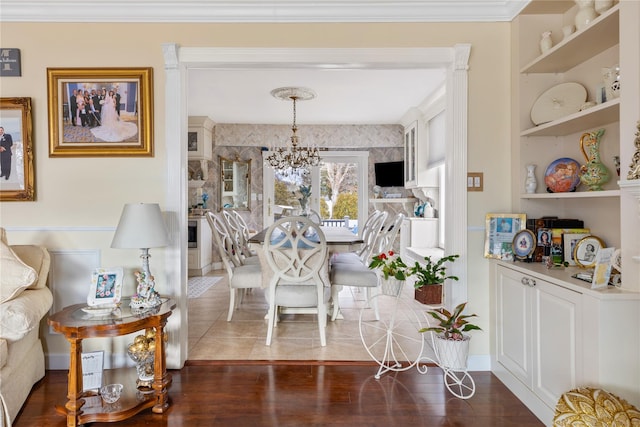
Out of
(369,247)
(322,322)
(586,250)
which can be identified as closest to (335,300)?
(322,322)

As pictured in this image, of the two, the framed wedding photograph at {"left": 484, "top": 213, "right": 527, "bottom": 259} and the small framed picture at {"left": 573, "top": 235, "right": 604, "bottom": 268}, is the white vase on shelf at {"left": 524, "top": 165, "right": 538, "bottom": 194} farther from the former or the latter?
the small framed picture at {"left": 573, "top": 235, "right": 604, "bottom": 268}

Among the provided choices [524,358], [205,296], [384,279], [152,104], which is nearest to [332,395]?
[384,279]

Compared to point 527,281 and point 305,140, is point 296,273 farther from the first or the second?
point 305,140

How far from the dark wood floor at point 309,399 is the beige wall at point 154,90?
0.50 meters

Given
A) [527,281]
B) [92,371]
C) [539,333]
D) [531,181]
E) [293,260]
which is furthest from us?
[293,260]

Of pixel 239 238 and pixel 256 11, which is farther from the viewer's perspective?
pixel 239 238

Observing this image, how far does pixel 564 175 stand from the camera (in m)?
2.37

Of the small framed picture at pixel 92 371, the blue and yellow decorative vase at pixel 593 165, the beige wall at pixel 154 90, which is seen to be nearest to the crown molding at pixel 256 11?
the beige wall at pixel 154 90

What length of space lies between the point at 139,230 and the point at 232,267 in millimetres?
1702

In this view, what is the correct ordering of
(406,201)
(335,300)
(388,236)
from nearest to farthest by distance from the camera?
1. (335,300)
2. (388,236)
3. (406,201)

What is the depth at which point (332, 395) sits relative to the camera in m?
2.36

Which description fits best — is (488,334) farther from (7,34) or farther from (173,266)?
(7,34)

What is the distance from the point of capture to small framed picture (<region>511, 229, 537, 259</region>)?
97.0 inches

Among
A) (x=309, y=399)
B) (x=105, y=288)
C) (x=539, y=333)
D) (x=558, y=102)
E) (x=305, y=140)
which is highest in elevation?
(x=305, y=140)
